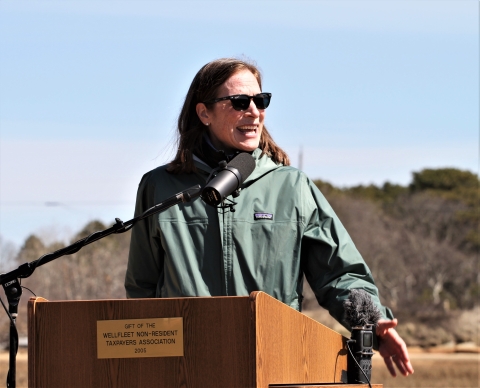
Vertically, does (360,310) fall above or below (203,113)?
below

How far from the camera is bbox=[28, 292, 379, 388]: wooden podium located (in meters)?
2.76

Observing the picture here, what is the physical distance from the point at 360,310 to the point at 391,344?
0.62 feet

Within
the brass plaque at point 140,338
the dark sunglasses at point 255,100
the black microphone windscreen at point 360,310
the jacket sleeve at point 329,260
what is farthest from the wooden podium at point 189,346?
the dark sunglasses at point 255,100

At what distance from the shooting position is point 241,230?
3.97 meters

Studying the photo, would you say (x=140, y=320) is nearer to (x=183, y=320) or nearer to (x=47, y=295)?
(x=183, y=320)

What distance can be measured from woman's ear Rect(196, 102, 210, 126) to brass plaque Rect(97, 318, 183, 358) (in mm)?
1701

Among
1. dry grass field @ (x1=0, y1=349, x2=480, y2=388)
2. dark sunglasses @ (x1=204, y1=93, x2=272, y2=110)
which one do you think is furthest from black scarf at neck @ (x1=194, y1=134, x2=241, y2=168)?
dry grass field @ (x1=0, y1=349, x2=480, y2=388)

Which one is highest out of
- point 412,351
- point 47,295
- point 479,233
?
point 479,233

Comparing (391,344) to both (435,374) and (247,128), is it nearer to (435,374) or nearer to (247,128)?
(247,128)

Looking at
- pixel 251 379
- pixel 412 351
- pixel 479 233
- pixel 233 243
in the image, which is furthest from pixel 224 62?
pixel 479 233

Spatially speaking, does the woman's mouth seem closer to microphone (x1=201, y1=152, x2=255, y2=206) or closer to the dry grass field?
microphone (x1=201, y1=152, x2=255, y2=206)

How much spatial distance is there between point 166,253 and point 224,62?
3.23 feet

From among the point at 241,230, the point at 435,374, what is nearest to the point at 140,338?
the point at 241,230

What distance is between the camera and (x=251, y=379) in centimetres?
273
